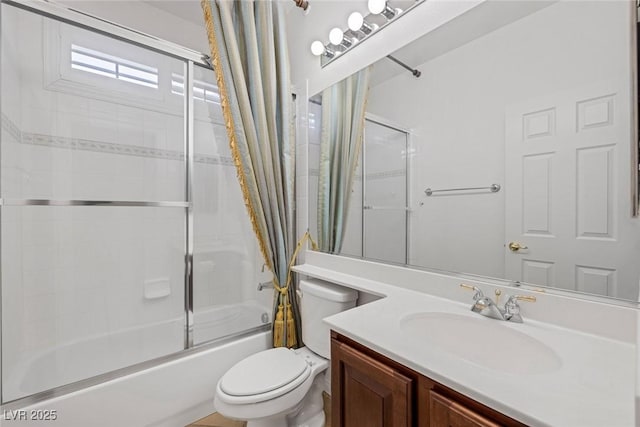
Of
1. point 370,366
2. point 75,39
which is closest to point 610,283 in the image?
point 370,366

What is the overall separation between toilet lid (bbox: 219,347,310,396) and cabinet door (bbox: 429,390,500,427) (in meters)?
0.77

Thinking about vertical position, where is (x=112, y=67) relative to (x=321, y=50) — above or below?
below

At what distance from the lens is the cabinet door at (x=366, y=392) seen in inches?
26.9

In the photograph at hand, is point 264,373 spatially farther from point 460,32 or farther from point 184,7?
point 184,7

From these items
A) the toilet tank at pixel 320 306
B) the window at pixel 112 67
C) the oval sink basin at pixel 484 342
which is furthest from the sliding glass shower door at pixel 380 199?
the window at pixel 112 67

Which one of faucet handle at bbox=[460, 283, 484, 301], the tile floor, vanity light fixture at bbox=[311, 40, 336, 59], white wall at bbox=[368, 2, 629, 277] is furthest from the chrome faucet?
vanity light fixture at bbox=[311, 40, 336, 59]

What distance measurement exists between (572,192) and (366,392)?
866 mm

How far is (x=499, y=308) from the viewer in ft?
2.95

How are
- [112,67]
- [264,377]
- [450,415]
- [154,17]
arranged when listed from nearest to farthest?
[450,415], [264,377], [112,67], [154,17]

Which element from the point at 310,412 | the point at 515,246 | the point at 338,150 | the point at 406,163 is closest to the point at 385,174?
the point at 406,163

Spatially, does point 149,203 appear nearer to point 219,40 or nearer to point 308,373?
point 219,40

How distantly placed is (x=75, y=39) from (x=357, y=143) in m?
1.63

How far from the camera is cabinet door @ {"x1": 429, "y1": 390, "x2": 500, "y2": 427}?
54 cm

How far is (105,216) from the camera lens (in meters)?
1.65
